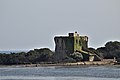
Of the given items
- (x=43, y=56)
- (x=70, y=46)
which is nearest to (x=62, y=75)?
(x=70, y=46)

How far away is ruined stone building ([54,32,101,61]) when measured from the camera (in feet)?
420

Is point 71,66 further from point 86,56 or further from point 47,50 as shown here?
point 47,50

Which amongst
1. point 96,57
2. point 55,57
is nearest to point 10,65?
point 55,57

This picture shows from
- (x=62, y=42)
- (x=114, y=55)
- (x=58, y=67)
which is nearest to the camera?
(x=58, y=67)

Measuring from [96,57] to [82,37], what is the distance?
530cm

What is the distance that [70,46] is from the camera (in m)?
129

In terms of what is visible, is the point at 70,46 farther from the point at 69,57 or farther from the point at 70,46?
the point at 69,57

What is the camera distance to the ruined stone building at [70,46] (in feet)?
420

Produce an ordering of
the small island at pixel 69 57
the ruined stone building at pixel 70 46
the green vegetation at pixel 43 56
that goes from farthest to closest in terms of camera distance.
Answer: the green vegetation at pixel 43 56 → the ruined stone building at pixel 70 46 → the small island at pixel 69 57

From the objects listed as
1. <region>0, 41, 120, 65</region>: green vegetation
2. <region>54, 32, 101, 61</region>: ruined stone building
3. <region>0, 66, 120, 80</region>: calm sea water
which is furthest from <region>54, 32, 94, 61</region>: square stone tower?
<region>0, 66, 120, 80</region>: calm sea water

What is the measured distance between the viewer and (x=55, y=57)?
130875 mm

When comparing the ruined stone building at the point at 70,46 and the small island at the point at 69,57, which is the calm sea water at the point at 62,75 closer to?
the small island at the point at 69,57

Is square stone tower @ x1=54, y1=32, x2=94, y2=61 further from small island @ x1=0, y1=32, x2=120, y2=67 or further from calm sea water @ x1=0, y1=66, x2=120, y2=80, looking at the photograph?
calm sea water @ x1=0, y1=66, x2=120, y2=80

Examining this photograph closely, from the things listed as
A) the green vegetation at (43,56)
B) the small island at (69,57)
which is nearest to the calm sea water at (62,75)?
the small island at (69,57)
